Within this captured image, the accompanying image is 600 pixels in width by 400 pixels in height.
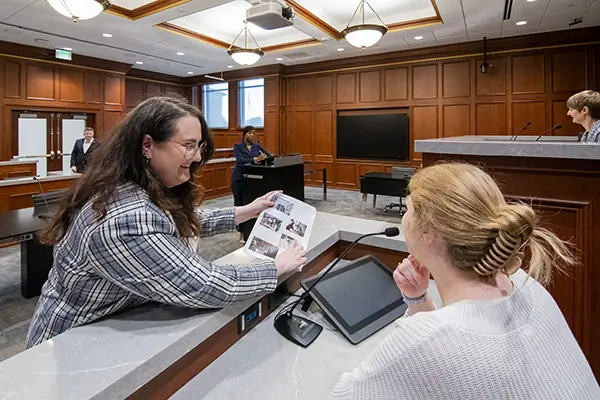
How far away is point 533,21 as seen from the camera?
597cm

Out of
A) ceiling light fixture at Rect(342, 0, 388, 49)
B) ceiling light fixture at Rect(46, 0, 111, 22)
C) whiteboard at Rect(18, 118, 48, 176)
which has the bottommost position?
whiteboard at Rect(18, 118, 48, 176)

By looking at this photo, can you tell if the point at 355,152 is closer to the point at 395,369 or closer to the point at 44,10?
the point at 44,10

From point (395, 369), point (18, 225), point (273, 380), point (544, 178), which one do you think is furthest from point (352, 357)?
point (18, 225)

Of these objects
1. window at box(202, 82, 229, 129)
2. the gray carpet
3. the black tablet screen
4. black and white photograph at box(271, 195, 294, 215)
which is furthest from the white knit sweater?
window at box(202, 82, 229, 129)

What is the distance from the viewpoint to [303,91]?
9391 millimetres

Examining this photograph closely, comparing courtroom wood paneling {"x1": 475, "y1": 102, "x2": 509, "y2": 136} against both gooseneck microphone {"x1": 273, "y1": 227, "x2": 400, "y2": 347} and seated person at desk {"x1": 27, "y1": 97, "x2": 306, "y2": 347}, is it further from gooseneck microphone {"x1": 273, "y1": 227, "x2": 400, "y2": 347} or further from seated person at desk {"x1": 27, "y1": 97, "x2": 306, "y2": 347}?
seated person at desk {"x1": 27, "y1": 97, "x2": 306, "y2": 347}

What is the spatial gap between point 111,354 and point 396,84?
8370 millimetres

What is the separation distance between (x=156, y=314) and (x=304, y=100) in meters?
8.94

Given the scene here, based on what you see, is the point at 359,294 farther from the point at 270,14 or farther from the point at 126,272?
the point at 270,14

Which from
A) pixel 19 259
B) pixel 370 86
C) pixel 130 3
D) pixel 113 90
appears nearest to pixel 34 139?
pixel 113 90

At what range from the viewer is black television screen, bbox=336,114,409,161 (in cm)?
824

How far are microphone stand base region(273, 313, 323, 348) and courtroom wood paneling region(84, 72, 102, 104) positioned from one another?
9.03 metres

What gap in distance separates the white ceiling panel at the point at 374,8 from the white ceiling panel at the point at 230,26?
896mm

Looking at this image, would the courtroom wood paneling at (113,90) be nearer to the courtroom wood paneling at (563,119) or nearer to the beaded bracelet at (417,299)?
the courtroom wood paneling at (563,119)
